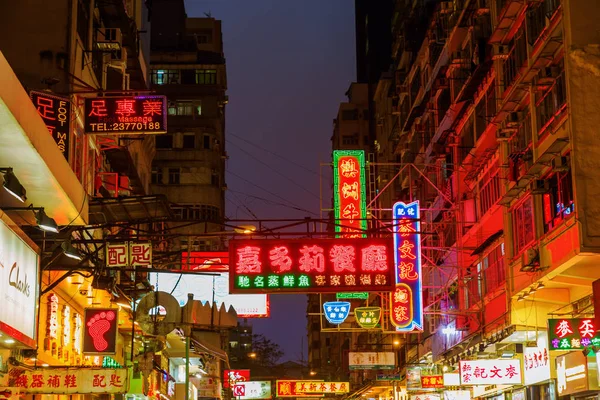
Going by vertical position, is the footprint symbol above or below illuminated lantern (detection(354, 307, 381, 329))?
below

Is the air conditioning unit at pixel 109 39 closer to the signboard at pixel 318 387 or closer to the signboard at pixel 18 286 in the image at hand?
the signboard at pixel 18 286

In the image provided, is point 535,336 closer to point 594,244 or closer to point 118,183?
point 594,244

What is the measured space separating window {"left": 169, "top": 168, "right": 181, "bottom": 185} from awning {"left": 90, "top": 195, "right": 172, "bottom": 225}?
39093 millimetres

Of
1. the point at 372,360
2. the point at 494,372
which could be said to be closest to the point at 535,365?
the point at 494,372

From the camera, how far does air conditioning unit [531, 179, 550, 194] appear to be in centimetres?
1989

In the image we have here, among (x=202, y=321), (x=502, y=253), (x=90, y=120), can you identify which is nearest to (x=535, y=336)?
(x=502, y=253)

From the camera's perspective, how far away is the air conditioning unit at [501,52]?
76.1ft

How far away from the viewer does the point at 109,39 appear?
87.6 feet

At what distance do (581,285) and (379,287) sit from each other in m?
4.46

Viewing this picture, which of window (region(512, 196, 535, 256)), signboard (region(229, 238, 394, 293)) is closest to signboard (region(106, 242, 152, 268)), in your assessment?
signboard (region(229, 238, 394, 293))

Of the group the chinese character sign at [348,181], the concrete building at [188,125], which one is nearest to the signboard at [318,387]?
the concrete building at [188,125]

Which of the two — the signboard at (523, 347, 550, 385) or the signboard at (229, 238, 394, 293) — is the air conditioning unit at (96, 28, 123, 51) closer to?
the signboard at (229, 238, 394, 293)

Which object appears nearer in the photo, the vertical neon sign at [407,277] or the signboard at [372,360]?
the vertical neon sign at [407,277]

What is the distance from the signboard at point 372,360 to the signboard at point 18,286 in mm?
33974
